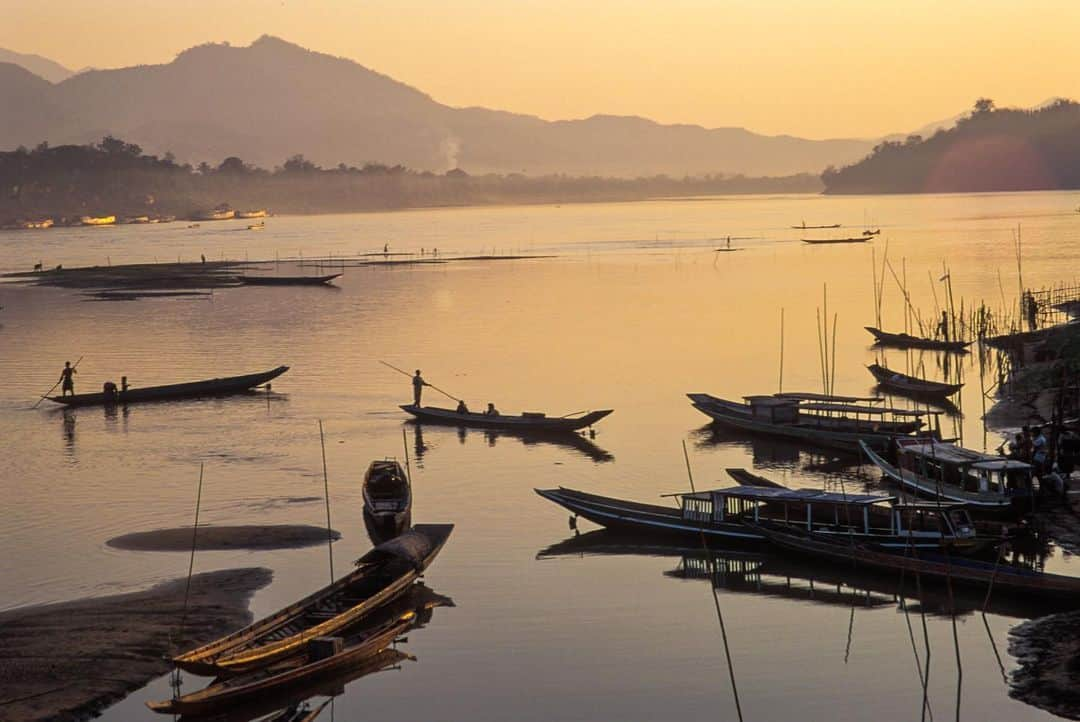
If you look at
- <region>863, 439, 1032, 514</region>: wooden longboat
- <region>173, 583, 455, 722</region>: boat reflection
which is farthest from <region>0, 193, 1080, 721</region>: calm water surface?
<region>863, 439, 1032, 514</region>: wooden longboat

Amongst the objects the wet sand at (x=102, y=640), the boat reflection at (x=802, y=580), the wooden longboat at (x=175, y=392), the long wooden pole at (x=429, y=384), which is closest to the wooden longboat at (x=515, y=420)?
the long wooden pole at (x=429, y=384)

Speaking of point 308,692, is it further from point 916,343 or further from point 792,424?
point 916,343

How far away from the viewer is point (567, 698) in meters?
20.0

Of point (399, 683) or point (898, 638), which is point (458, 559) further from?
point (898, 638)

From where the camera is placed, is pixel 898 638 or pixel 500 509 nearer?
pixel 898 638

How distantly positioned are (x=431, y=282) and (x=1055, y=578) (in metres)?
82.9

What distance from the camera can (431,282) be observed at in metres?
103

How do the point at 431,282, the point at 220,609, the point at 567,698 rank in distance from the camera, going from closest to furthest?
1. the point at 567,698
2. the point at 220,609
3. the point at 431,282

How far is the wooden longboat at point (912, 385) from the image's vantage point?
42688 mm

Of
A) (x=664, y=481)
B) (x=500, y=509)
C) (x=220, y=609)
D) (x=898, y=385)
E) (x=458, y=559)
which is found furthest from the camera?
(x=898, y=385)

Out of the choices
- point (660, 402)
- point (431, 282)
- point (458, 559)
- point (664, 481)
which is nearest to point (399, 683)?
point (458, 559)

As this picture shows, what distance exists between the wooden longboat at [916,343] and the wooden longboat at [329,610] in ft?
101

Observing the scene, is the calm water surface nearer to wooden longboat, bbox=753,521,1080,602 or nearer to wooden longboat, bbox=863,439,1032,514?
wooden longboat, bbox=753,521,1080,602

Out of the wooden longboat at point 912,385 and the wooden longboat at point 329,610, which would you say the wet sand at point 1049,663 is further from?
the wooden longboat at point 912,385
